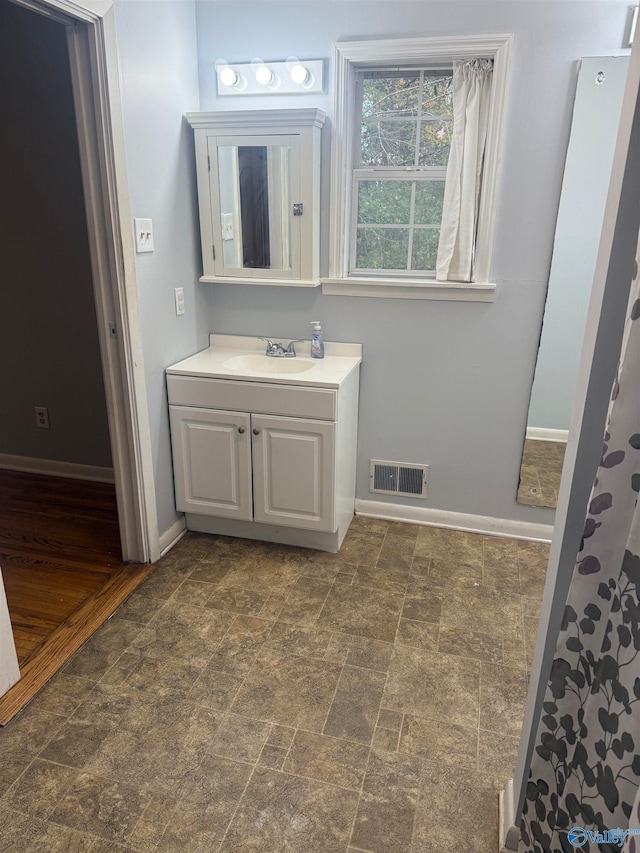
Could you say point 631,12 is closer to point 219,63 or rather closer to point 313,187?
point 313,187

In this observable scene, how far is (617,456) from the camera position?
967 millimetres

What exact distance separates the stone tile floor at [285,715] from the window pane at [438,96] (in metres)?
1.98

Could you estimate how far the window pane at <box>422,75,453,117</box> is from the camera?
2.57 m

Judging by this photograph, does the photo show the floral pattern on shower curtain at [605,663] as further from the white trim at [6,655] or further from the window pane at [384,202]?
the window pane at [384,202]

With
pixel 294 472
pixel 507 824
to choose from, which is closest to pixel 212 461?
pixel 294 472

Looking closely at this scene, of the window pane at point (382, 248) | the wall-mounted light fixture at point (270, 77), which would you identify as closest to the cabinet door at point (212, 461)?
the window pane at point (382, 248)

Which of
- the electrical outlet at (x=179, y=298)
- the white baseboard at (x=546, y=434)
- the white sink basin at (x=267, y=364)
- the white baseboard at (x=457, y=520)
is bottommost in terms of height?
the white baseboard at (x=457, y=520)

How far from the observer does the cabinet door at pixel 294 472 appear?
2.56 m

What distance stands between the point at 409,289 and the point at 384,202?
42 cm

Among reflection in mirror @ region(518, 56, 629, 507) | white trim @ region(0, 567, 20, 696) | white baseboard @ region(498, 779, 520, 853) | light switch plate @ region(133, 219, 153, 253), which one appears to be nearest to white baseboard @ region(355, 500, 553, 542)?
reflection in mirror @ region(518, 56, 629, 507)

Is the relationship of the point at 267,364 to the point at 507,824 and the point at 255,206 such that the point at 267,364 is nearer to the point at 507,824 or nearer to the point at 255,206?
the point at 255,206

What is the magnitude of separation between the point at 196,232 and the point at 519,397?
65.9 inches

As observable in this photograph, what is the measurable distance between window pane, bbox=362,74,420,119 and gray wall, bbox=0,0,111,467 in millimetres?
1371

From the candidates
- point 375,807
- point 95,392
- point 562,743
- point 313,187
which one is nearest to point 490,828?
point 375,807
